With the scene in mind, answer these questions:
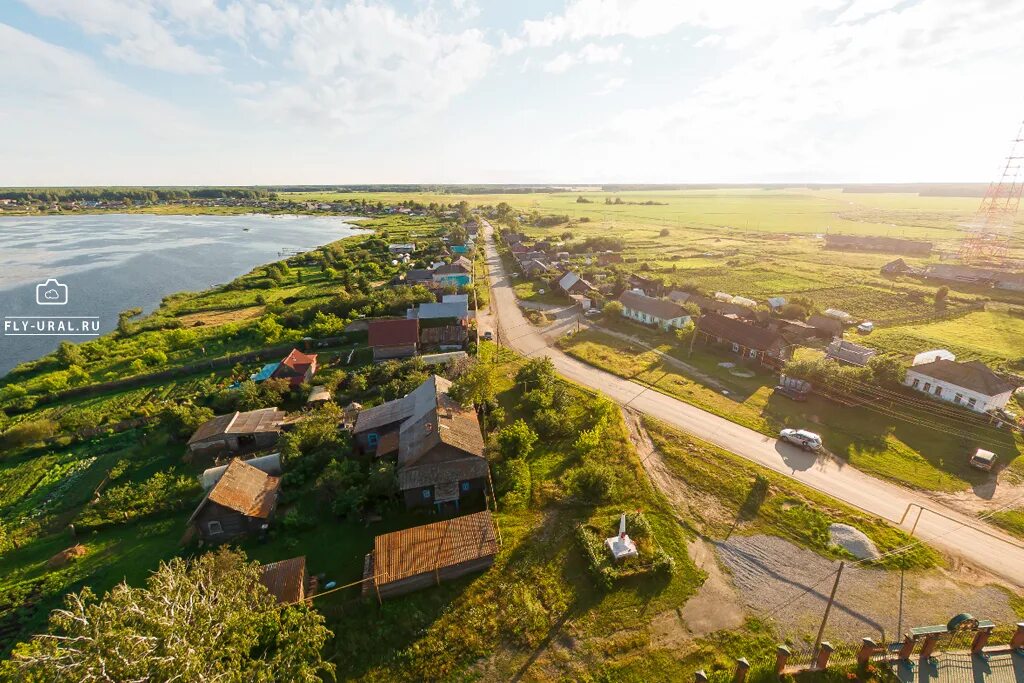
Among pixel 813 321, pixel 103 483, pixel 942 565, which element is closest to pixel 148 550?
pixel 103 483

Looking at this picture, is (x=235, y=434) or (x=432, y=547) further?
(x=235, y=434)

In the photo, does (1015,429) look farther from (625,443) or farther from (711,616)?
(711,616)

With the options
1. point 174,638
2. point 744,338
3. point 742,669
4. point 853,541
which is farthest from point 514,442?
point 744,338

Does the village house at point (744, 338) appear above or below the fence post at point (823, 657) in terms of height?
above

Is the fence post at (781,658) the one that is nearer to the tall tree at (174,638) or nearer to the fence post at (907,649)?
the fence post at (907,649)

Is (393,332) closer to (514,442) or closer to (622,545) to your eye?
(514,442)

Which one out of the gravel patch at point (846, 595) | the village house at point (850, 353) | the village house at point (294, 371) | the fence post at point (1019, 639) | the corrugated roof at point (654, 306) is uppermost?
the corrugated roof at point (654, 306)

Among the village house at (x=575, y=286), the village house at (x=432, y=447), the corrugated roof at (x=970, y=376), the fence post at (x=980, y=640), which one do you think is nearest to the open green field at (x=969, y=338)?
the corrugated roof at (x=970, y=376)
